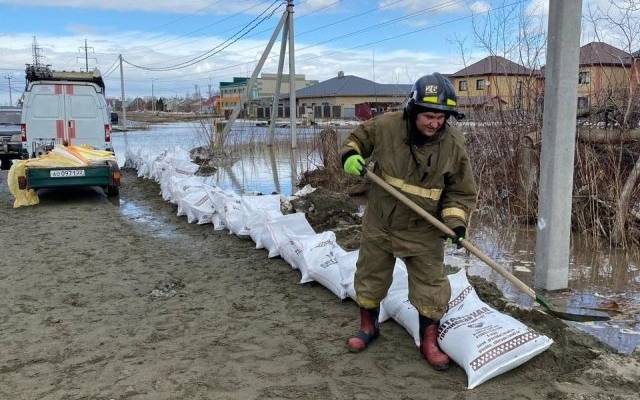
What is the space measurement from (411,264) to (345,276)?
1006 millimetres

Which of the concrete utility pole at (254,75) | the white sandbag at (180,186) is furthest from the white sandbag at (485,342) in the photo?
the concrete utility pole at (254,75)

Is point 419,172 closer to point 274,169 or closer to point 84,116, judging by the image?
point 84,116

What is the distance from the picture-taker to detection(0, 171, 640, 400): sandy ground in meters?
2.73

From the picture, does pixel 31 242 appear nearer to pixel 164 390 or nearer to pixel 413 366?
pixel 164 390

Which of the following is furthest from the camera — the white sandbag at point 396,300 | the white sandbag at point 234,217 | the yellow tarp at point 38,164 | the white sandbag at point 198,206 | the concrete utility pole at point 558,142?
the yellow tarp at point 38,164

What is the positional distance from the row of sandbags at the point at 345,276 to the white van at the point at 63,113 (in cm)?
298

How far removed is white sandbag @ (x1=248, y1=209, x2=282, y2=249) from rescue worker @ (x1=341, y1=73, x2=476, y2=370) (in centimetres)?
235

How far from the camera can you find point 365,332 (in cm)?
324

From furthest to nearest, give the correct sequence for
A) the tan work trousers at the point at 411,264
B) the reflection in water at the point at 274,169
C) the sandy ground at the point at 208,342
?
the reflection in water at the point at 274,169, the tan work trousers at the point at 411,264, the sandy ground at the point at 208,342

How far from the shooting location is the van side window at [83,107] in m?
9.95

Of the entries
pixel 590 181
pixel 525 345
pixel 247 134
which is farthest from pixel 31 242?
pixel 247 134

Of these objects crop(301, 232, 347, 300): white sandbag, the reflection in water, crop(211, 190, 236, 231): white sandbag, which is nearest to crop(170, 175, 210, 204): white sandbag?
crop(211, 190, 236, 231): white sandbag

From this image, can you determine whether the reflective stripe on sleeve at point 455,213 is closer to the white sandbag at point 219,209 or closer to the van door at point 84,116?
the white sandbag at point 219,209

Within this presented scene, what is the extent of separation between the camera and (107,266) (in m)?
4.92
